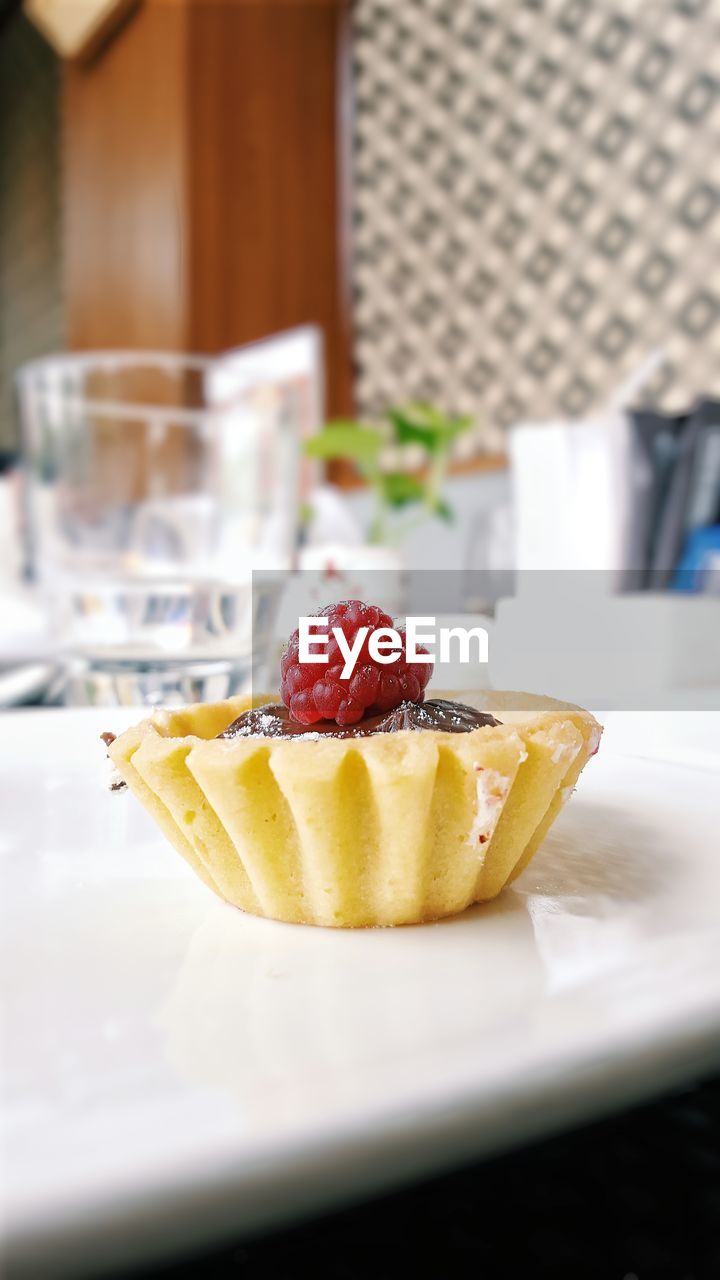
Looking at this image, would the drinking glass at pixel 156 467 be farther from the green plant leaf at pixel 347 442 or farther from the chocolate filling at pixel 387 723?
the chocolate filling at pixel 387 723

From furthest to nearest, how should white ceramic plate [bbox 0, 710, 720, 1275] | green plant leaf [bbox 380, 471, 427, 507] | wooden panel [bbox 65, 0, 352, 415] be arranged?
wooden panel [bbox 65, 0, 352, 415] → green plant leaf [bbox 380, 471, 427, 507] → white ceramic plate [bbox 0, 710, 720, 1275]

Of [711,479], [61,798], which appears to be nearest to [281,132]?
[711,479]

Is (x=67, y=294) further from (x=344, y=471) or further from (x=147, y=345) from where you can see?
(x=344, y=471)

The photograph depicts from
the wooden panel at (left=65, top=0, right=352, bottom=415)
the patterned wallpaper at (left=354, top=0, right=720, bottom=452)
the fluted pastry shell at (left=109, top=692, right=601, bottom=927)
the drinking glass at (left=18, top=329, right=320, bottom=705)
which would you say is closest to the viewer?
the fluted pastry shell at (left=109, top=692, right=601, bottom=927)

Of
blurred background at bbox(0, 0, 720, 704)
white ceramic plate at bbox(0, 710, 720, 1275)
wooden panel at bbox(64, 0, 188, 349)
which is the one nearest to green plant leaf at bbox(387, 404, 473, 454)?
blurred background at bbox(0, 0, 720, 704)

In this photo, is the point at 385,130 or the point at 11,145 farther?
the point at 11,145

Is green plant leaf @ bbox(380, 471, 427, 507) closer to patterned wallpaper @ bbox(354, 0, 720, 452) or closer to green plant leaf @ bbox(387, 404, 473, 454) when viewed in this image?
green plant leaf @ bbox(387, 404, 473, 454)

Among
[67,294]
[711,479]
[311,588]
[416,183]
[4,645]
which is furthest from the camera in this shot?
[67,294]
